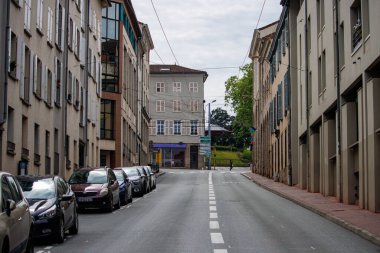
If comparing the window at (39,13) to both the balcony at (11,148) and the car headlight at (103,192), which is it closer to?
the balcony at (11,148)

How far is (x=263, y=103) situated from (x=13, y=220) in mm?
60340

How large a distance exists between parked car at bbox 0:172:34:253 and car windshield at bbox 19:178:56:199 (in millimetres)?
3725

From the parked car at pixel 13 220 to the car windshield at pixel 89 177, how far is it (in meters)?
12.9

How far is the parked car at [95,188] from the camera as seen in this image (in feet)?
74.2

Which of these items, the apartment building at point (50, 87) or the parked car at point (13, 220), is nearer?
the parked car at point (13, 220)

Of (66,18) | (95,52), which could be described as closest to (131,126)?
(95,52)

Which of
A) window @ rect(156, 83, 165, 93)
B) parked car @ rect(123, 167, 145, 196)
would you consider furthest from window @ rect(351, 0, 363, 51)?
window @ rect(156, 83, 165, 93)

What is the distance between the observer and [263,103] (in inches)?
2707

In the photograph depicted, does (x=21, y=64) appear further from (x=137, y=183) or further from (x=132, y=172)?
(x=132, y=172)

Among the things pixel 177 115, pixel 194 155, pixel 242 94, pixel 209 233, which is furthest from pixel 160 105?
pixel 209 233

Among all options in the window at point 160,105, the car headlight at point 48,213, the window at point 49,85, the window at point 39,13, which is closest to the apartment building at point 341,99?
the car headlight at point 48,213

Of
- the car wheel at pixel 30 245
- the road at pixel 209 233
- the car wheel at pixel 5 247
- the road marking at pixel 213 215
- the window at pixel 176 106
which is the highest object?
the window at pixel 176 106

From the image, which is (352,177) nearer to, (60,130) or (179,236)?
(179,236)

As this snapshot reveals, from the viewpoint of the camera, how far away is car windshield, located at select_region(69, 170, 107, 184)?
934 inches
